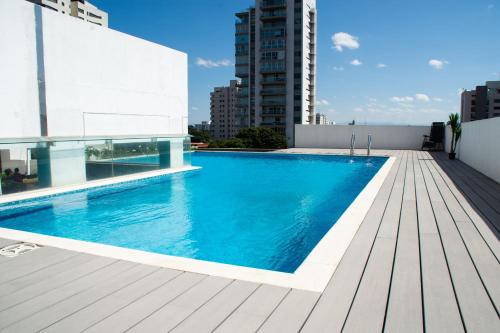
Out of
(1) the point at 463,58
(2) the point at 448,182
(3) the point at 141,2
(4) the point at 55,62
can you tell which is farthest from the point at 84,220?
(1) the point at 463,58

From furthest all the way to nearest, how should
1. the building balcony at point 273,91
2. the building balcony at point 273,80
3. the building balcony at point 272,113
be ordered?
1. the building balcony at point 272,113
2. the building balcony at point 273,91
3. the building balcony at point 273,80

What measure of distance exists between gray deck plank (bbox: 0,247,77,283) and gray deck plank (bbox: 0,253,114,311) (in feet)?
0.72

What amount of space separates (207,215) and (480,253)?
5041 mm

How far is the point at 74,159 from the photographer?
32.1ft

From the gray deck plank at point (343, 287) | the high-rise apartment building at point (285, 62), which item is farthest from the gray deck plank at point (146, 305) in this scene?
the high-rise apartment building at point (285, 62)

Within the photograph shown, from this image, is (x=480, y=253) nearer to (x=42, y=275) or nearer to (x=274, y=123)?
(x=42, y=275)

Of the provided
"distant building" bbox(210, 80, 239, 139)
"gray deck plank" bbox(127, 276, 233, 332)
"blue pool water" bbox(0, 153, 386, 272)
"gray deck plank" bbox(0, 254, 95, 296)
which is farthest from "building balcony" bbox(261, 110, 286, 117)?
"distant building" bbox(210, 80, 239, 139)

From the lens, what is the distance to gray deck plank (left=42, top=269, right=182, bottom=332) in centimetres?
221

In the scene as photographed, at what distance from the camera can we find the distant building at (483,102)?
88.7m

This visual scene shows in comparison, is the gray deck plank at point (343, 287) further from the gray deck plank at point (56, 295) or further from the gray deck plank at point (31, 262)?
the gray deck plank at point (31, 262)

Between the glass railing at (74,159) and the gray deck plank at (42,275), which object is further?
the glass railing at (74,159)

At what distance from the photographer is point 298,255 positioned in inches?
200

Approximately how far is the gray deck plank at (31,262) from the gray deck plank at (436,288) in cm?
315

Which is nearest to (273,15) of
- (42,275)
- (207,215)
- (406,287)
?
(207,215)
